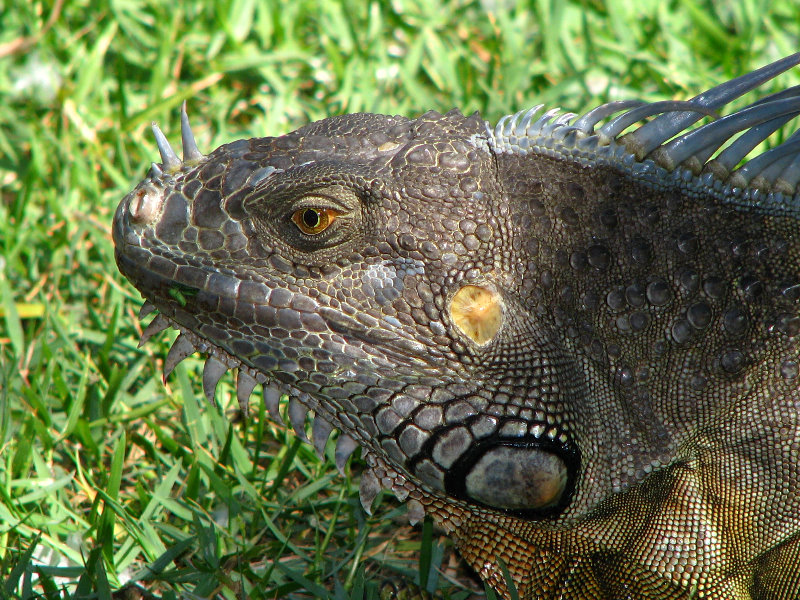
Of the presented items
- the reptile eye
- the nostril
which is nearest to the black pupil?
the reptile eye

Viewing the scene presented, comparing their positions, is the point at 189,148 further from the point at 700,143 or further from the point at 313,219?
the point at 700,143

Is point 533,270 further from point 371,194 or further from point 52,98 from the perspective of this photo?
point 52,98

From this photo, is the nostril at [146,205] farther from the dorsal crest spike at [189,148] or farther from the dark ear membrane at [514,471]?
the dark ear membrane at [514,471]

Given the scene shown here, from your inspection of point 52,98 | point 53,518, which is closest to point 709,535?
point 53,518

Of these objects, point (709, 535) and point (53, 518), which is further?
point (53, 518)

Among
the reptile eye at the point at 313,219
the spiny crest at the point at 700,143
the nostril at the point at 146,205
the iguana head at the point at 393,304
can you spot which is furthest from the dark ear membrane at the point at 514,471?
the nostril at the point at 146,205

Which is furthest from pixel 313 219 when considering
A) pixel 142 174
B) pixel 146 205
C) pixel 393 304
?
pixel 142 174

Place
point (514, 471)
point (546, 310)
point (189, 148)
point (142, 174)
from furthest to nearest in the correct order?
1. point (142, 174)
2. point (189, 148)
3. point (546, 310)
4. point (514, 471)
